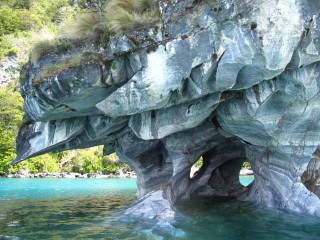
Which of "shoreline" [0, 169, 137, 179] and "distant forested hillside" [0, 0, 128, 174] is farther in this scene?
"distant forested hillside" [0, 0, 128, 174]

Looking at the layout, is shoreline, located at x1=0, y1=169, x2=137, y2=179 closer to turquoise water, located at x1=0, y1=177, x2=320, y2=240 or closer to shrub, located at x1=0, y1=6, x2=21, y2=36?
turquoise water, located at x1=0, y1=177, x2=320, y2=240

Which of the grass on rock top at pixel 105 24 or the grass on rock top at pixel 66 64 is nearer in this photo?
the grass on rock top at pixel 105 24

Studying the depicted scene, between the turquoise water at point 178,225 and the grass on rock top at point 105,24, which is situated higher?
the grass on rock top at point 105,24

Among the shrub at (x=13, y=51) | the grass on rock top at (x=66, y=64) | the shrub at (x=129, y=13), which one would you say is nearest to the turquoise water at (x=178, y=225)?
the grass on rock top at (x=66, y=64)

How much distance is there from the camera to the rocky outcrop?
775cm

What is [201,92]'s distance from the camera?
8938 mm

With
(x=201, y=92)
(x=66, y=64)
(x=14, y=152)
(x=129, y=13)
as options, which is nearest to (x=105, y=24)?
(x=129, y=13)

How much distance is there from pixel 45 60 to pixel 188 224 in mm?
7929

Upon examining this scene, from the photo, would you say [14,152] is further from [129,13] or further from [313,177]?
[313,177]

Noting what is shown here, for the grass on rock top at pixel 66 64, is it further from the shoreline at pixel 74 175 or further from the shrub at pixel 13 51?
the shrub at pixel 13 51

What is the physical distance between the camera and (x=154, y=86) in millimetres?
8844

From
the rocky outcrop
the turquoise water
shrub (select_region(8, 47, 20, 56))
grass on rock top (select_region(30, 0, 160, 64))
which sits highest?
shrub (select_region(8, 47, 20, 56))

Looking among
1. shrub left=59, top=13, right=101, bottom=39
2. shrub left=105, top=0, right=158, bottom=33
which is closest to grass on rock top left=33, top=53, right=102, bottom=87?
shrub left=59, top=13, right=101, bottom=39

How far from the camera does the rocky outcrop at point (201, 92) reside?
7750 millimetres
